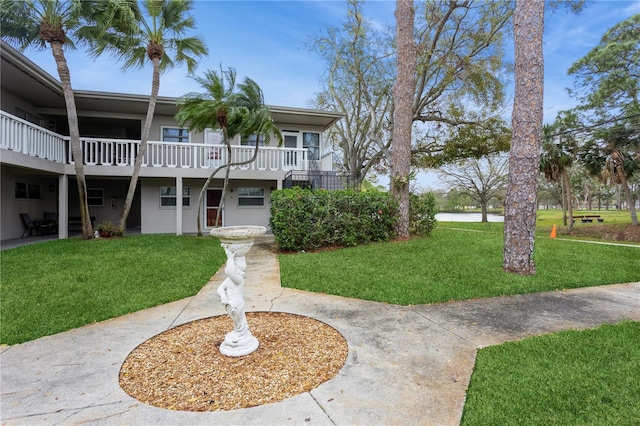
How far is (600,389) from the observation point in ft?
7.69

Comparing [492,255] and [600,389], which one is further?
[492,255]

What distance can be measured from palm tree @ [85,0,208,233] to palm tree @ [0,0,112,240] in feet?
1.89

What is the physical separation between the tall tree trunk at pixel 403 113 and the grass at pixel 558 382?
664 centimetres

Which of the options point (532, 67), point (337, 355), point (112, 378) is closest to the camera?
point (112, 378)

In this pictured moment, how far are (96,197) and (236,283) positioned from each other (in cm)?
1426

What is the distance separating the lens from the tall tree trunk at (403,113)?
9609mm

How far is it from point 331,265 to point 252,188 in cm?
833

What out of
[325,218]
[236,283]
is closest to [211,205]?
[325,218]

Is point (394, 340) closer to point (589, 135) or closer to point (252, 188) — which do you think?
point (252, 188)

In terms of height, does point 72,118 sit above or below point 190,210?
above

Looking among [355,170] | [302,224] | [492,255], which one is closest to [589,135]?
[355,170]

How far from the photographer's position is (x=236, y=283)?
295cm

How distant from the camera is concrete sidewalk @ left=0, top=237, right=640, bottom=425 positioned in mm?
2133

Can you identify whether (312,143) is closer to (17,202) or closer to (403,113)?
(403,113)
